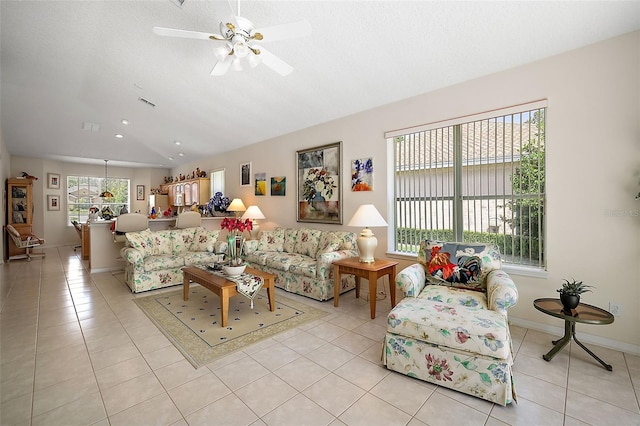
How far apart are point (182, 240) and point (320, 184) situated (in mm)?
2528

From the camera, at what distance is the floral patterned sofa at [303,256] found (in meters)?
3.71

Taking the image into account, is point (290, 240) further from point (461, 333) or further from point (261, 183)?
point (461, 333)

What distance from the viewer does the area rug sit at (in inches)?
99.6

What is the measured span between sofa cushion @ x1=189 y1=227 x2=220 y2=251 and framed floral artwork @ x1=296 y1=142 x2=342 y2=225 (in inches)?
59.6

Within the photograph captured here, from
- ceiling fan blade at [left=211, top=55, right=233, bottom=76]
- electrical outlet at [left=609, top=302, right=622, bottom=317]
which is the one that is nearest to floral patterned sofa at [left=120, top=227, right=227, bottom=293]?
ceiling fan blade at [left=211, top=55, right=233, bottom=76]

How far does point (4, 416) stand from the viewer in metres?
1.68

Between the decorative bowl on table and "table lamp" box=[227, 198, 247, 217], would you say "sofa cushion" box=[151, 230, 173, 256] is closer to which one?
"table lamp" box=[227, 198, 247, 217]

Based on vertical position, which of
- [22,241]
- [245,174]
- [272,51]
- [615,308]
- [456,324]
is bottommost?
[615,308]

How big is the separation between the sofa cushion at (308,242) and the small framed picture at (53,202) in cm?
879

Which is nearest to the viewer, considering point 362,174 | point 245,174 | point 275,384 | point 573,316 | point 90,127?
point 275,384

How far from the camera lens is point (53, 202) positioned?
881 cm

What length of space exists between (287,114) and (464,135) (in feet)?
8.76

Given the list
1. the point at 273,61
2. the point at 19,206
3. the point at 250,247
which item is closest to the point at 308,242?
the point at 250,247

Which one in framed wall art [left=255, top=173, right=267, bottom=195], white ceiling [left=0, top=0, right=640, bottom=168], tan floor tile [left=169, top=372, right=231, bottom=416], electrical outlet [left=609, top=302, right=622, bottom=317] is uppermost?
white ceiling [left=0, top=0, right=640, bottom=168]
